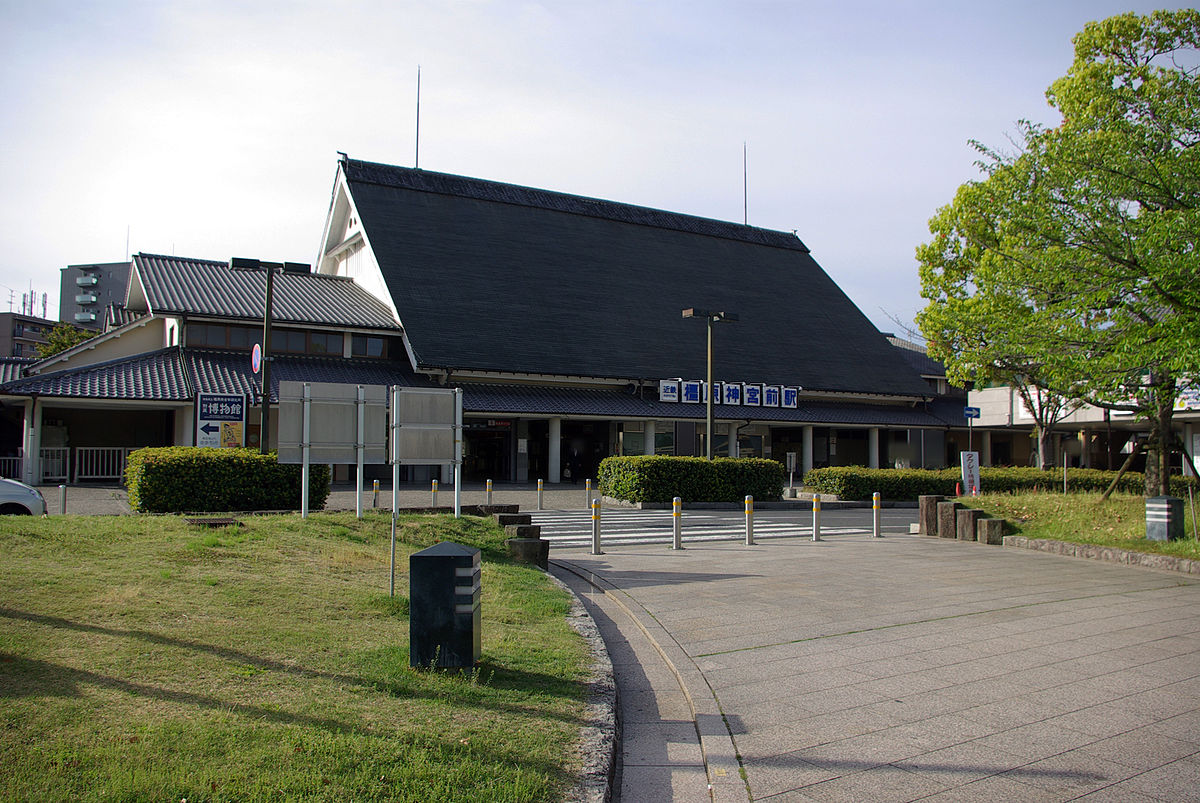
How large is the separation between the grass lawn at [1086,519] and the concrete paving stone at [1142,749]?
9031 mm

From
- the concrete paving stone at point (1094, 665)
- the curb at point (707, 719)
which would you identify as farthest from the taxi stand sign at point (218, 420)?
the concrete paving stone at point (1094, 665)

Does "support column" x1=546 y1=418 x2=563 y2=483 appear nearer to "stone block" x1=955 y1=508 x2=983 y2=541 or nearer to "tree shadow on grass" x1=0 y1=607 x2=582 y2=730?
"stone block" x1=955 y1=508 x2=983 y2=541

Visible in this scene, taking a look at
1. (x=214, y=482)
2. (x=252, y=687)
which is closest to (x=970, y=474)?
(x=214, y=482)

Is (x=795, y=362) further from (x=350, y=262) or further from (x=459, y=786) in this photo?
(x=459, y=786)

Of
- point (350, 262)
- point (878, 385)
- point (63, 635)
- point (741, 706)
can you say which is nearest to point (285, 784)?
point (63, 635)

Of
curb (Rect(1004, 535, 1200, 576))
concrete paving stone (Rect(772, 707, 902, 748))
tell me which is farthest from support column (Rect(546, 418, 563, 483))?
concrete paving stone (Rect(772, 707, 902, 748))

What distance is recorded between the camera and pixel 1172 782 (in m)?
4.66

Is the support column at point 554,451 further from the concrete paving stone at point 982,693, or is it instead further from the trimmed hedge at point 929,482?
the concrete paving stone at point 982,693

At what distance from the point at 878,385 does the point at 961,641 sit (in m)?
36.8

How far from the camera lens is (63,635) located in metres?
5.61

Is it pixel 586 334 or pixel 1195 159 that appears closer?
pixel 1195 159

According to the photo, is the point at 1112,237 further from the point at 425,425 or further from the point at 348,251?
the point at 348,251

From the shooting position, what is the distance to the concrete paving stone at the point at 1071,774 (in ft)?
15.0

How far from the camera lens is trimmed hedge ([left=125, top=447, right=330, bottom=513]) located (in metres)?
13.9
